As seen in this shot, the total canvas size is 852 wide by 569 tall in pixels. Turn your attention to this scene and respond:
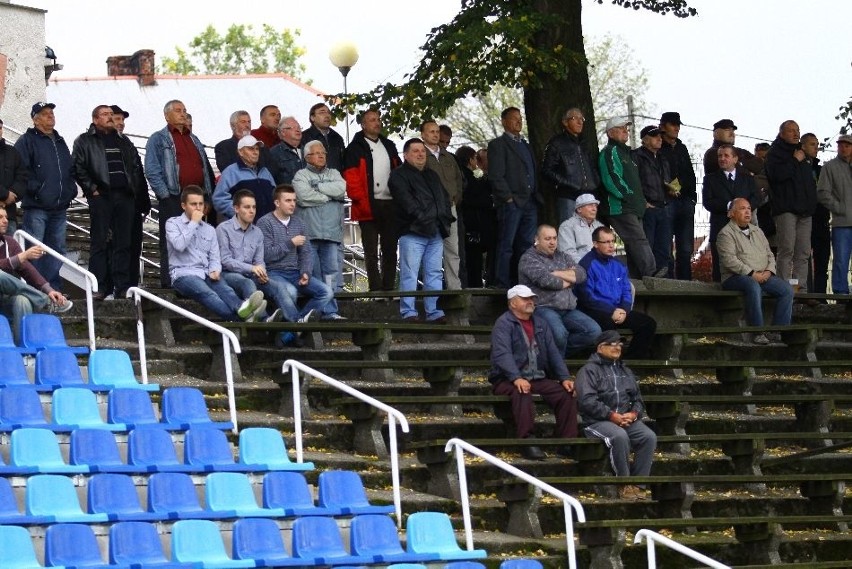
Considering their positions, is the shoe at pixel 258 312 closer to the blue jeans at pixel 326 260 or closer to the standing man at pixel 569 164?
the blue jeans at pixel 326 260

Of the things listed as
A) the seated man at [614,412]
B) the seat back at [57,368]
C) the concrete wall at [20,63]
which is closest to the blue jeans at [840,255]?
the seated man at [614,412]

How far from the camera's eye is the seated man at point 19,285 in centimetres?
1302

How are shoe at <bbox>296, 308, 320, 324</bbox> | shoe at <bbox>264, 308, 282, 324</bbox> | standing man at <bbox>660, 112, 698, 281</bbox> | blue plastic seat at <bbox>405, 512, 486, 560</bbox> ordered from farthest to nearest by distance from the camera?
standing man at <bbox>660, 112, 698, 281</bbox>, shoe at <bbox>296, 308, 320, 324</bbox>, shoe at <bbox>264, 308, 282, 324</bbox>, blue plastic seat at <bbox>405, 512, 486, 560</bbox>

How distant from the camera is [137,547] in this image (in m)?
9.97

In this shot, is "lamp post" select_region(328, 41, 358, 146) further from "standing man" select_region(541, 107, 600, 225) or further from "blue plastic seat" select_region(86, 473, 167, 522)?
"blue plastic seat" select_region(86, 473, 167, 522)

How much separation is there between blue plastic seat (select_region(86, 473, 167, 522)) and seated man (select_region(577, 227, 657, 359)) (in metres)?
5.73

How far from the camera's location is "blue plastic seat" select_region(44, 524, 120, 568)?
9711mm

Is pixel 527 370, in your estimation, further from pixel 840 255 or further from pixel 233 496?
pixel 840 255

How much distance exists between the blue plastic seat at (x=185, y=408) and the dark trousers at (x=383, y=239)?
14.1ft

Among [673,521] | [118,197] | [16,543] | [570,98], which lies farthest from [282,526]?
[570,98]

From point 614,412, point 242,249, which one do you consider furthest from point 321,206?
point 614,412

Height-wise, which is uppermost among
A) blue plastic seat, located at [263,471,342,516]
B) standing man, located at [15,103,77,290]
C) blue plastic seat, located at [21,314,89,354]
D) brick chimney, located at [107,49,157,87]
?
brick chimney, located at [107,49,157,87]

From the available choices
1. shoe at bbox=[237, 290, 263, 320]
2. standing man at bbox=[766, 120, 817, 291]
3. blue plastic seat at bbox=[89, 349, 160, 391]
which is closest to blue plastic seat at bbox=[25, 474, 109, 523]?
blue plastic seat at bbox=[89, 349, 160, 391]

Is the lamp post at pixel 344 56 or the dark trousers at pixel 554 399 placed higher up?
the lamp post at pixel 344 56
